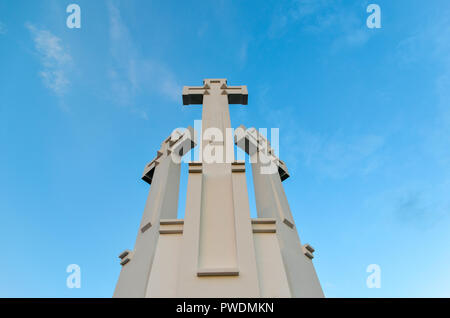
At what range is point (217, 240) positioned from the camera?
14.4 feet

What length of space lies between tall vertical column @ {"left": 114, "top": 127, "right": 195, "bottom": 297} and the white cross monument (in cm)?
2

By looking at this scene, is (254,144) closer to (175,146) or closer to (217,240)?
(175,146)

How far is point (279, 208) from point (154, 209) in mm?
2007

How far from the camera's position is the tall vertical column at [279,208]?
436 cm

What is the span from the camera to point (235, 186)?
493 centimetres

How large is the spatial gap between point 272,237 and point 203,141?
2.06 metres

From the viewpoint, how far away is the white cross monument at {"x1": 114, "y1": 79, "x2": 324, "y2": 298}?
3.89 metres

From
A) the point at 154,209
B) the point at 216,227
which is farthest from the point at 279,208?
the point at 154,209

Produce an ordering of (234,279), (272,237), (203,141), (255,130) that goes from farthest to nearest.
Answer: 1. (255,130)
2. (203,141)
3. (272,237)
4. (234,279)

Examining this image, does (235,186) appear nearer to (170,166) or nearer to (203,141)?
(203,141)

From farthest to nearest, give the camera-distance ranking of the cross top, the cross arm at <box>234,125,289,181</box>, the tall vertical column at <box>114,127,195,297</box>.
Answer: the cross top
the cross arm at <box>234,125,289,181</box>
the tall vertical column at <box>114,127,195,297</box>

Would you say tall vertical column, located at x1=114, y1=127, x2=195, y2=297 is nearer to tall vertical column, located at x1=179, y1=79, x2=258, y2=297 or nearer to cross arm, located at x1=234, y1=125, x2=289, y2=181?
tall vertical column, located at x1=179, y1=79, x2=258, y2=297

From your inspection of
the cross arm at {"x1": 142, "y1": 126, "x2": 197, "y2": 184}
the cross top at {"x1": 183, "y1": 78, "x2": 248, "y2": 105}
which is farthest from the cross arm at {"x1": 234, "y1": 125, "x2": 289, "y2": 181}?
the cross arm at {"x1": 142, "y1": 126, "x2": 197, "y2": 184}
